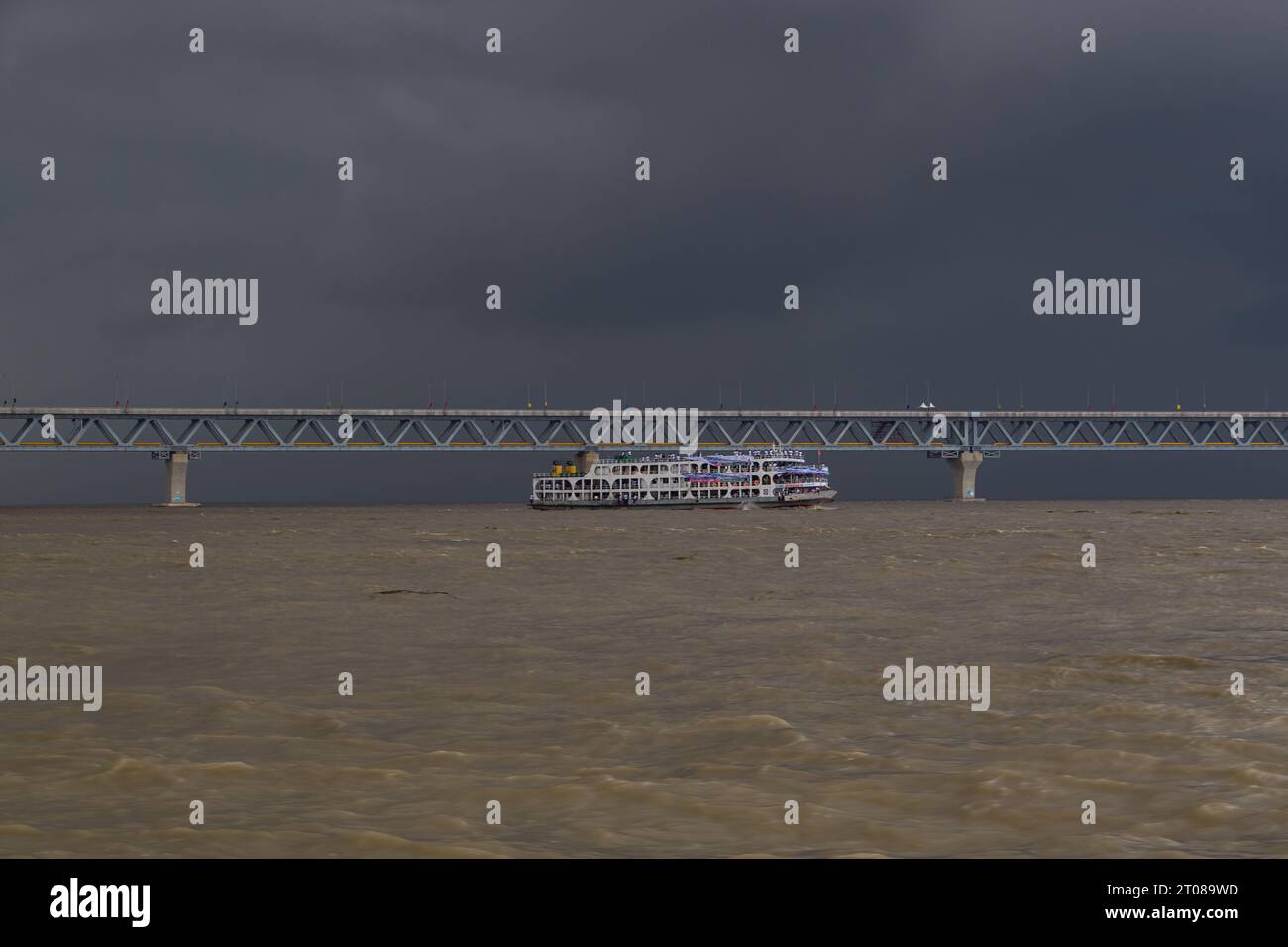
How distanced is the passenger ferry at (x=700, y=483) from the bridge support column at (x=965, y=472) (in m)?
52.7

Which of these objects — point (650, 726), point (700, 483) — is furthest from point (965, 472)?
point (650, 726)

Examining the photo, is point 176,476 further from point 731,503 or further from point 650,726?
point 650,726

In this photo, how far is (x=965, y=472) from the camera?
639 ft

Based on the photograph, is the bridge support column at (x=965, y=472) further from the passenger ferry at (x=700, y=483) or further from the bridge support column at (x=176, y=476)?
the bridge support column at (x=176, y=476)

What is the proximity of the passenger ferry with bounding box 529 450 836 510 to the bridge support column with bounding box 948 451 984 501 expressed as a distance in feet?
173

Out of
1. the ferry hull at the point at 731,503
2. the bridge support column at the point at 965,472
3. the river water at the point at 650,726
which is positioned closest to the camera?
the river water at the point at 650,726

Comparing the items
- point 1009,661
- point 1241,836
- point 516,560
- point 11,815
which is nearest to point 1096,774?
point 1241,836

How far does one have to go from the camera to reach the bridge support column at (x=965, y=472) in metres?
194

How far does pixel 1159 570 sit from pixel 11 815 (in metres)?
34.0

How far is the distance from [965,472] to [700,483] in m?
65.8

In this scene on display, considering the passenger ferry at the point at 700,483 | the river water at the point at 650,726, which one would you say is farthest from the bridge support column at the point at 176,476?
the river water at the point at 650,726

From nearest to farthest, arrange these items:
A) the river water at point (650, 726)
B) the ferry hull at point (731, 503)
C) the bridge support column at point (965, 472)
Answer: the river water at point (650, 726)
the ferry hull at point (731, 503)
the bridge support column at point (965, 472)

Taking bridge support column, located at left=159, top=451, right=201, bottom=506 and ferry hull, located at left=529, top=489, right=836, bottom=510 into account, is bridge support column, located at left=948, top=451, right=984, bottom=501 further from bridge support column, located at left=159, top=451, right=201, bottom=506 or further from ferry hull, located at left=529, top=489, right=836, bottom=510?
bridge support column, located at left=159, top=451, right=201, bottom=506
